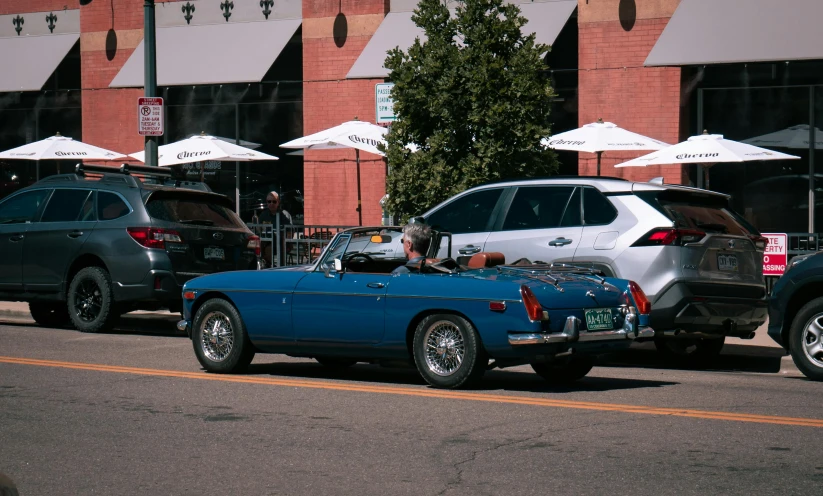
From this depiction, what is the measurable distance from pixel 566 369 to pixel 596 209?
2290 millimetres

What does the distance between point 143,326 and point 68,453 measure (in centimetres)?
961

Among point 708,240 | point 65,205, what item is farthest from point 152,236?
point 708,240

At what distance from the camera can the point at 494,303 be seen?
938 cm

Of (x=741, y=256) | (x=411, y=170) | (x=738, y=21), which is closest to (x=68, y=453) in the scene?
(x=741, y=256)

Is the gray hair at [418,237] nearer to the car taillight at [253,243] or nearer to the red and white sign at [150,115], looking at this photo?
the car taillight at [253,243]

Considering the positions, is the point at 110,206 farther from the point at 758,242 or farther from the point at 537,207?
the point at 758,242

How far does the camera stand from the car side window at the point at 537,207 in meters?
12.5

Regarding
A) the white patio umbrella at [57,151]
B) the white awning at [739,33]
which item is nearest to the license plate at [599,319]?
the white awning at [739,33]

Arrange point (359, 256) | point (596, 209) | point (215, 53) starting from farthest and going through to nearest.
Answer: point (215, 53)
point (596, 209)
point (359, 256)

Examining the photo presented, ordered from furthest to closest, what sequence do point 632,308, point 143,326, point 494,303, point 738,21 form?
point 738,21, point 143,326, point 632,308, point 494,303

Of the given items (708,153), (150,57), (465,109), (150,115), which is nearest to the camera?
(465,109)

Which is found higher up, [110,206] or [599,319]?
[110,206]

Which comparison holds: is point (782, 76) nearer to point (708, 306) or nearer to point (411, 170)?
point (411, 170)

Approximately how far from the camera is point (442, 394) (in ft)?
31.4
